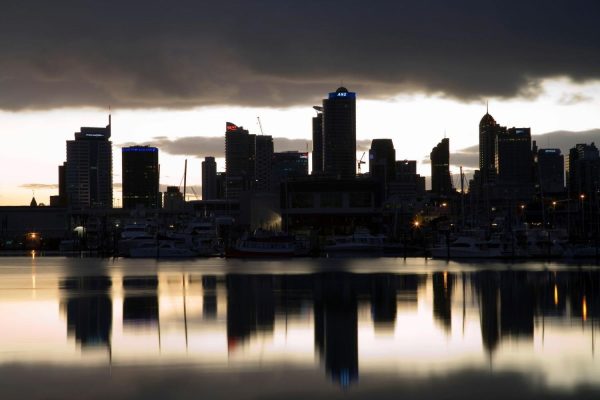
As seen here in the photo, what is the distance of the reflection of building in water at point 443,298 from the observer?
45.6m

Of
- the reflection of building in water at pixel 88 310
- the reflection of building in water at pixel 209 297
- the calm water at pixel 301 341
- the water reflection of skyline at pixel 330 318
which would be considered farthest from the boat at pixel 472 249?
the reflection of building in water at pixel 88 310

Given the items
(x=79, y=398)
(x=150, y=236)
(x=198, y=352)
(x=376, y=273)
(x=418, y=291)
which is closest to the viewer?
(x=79, y=398)

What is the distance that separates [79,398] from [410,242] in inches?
6034

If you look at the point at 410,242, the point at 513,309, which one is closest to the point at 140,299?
the point at 513,309

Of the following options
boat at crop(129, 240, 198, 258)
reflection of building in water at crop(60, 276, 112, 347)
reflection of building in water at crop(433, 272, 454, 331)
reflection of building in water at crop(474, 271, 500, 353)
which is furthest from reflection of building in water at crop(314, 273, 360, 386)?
boat at crop(129, 240, 198, 258)

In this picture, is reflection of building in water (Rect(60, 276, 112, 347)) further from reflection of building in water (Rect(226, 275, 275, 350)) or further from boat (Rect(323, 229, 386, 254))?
boat (Rect(323, 229, 386, 254))

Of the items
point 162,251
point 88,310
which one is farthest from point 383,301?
point 162,251

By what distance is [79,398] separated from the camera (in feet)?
85.6

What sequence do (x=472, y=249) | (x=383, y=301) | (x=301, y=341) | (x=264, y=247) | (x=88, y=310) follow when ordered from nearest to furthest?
(x=301, y=341) → (x=88, y=310) → (x=383, y=301) → (x=472, y=249) → (x=264, y=247)

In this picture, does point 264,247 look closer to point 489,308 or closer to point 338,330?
point 489,308

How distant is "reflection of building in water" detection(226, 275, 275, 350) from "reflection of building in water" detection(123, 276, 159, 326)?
428cm

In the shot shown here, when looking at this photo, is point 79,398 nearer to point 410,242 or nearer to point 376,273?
point 376,273

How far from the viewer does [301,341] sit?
3741 cm

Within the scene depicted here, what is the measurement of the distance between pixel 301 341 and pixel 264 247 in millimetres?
103131
